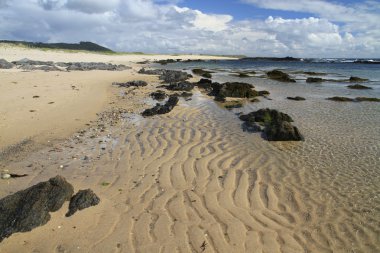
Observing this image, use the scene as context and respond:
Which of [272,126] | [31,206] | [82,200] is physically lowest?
[82,200]

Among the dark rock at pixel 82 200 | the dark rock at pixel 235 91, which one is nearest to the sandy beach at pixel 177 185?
the dark rock at pixel 82 200

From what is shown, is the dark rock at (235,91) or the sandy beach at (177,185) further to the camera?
the dark rock at (235,91)

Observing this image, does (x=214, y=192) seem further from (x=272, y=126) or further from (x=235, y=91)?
(x=235, y=91)

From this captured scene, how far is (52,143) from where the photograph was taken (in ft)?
32.1

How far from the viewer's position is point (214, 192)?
6730mm

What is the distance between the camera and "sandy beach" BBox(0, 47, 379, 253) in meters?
5.11

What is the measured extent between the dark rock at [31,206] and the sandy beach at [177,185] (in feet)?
0.48

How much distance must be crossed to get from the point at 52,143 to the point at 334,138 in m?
9.11

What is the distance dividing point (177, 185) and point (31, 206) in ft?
9.30

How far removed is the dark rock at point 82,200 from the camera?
19.1ft

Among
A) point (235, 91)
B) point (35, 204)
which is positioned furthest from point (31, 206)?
point (235, 91)

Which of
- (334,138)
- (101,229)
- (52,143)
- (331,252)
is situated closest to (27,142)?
(52,143)

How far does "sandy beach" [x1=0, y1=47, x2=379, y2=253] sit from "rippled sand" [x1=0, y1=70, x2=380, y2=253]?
0.07 feet

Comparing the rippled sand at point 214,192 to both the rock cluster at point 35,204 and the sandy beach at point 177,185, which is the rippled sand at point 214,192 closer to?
the sandy beach at point 177,185
